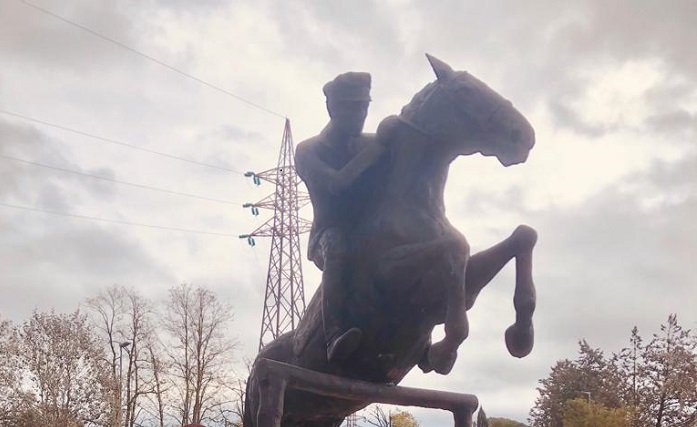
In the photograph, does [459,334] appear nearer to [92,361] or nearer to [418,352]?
[418,352]

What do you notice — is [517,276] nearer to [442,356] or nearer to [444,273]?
[444,273]

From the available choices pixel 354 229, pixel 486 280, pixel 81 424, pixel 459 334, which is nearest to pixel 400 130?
pixel 354 229

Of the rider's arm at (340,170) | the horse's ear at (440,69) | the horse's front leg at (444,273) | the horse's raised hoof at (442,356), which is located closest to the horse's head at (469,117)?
the horse's ear at (440,69)

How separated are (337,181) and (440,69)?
932 mm

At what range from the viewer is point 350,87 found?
4.58 meters

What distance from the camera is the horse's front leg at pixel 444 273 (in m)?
3.90

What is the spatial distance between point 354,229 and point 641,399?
104 ft

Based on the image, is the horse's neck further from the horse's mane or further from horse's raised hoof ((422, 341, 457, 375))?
horse's raised hoof ((422, 341, 457, 375))

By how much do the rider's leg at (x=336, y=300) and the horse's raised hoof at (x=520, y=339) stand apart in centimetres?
88

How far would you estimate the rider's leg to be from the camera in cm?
422

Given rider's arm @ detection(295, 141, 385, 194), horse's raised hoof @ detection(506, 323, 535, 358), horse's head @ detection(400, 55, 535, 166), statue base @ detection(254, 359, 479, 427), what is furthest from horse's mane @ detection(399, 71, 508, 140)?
statue base @ detection(254, 359, 479, 427)

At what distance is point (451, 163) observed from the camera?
179 inches

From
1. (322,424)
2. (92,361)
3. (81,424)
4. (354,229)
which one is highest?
(92,361)

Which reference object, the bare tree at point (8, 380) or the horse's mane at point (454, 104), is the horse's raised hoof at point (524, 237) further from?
the bare tree at point (8, 380)
